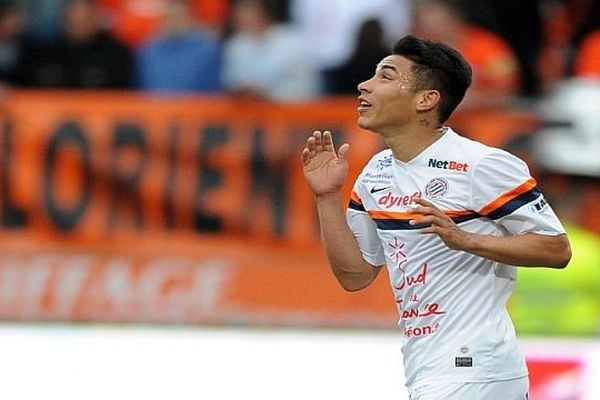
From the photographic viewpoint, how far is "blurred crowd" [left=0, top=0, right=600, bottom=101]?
10.2m

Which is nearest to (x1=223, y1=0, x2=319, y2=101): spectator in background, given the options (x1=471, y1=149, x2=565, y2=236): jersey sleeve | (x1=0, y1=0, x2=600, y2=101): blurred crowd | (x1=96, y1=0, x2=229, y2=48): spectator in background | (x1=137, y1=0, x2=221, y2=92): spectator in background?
(x1=0, y1=0, x2=600, y2=101): blurred crowd

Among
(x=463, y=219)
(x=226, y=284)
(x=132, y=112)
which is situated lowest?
(x=226, y=284)

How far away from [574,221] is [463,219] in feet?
16.0

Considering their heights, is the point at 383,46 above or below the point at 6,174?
above

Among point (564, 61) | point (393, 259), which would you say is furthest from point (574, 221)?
point (393, 259)

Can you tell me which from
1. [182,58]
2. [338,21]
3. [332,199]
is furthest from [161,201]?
[332,199]

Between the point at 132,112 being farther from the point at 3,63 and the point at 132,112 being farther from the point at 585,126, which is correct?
the point at 585,126

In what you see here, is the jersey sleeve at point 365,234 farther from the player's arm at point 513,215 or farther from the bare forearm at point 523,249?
the bare forearm at point 523,249

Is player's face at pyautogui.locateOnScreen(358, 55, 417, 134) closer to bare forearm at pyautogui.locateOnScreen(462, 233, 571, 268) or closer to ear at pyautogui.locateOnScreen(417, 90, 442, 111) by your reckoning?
ear at pyautogui.locateOnScreen(417, 90, 442, 111)

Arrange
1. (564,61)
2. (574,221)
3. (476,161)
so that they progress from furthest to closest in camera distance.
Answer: (564,61)
(574,221)
(476,161)

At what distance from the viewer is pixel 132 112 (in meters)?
10.1

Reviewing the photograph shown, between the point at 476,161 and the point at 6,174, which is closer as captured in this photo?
the point at 476,161

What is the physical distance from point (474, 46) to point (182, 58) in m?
1.92

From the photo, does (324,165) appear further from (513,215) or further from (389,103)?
(513,215)
